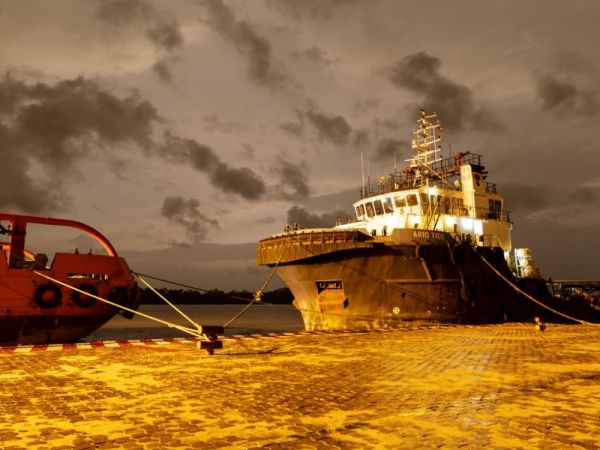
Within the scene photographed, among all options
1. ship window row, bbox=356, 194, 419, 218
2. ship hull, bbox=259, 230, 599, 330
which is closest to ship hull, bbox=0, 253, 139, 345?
ship hull, bbox=259, 230, 599, 330

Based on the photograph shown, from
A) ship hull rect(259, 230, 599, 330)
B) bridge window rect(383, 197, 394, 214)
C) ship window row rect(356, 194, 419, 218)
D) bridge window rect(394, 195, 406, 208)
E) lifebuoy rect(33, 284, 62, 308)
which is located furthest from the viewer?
bridge window rect(383, 197, 394, 214)

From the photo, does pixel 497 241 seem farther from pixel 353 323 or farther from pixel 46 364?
pixel 46 364

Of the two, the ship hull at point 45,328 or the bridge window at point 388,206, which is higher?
the bridge window at point 388,206

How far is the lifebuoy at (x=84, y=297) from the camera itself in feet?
57.7

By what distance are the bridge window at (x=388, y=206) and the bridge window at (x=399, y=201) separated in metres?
0.36

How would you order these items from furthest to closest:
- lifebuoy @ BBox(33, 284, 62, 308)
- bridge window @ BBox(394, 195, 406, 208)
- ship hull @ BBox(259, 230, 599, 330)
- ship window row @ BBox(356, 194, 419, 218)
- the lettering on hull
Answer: bridge window @ BBox(394, 195, 406, 208), ship window row @ BBox(356, 194, 419, 218), the lettering on hull, ship hull @ BBox(259, 230, 599, 330), lifebuoy @ BBox(33, 284, 62, 308)

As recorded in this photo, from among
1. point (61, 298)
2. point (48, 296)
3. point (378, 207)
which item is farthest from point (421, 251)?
point (48, 296)

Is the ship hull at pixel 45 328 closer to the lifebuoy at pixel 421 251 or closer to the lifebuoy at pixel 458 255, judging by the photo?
the lifebuoy at pixel 421 251

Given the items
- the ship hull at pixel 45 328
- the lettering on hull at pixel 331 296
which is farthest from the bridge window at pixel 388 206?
the ship hull at pixel 45 328

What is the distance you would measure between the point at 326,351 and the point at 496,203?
66.6 feet

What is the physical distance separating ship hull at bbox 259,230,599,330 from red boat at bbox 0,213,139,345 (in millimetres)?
6743

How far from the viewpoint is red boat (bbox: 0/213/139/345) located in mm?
16312

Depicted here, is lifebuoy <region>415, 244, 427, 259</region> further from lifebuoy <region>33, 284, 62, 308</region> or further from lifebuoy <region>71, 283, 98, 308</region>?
lifebuoy <region>33, 284, 62, 308</region>

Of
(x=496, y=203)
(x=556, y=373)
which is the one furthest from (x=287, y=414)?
(x=496, y=203)
